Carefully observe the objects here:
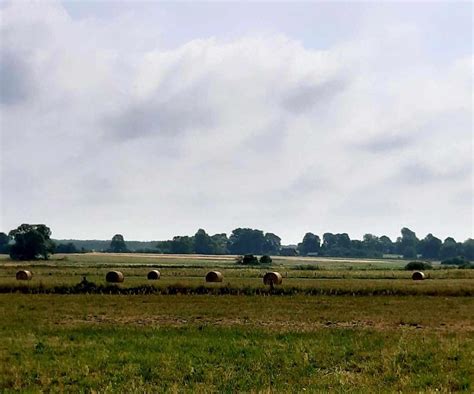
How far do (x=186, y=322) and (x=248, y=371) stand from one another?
1039 cm

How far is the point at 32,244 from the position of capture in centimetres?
12669

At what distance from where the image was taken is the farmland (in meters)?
14.3

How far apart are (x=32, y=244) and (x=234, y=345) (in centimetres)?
11629

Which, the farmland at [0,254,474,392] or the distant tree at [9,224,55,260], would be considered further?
the distant tree at [9,224,55,260]

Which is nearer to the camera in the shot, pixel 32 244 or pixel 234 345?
pixel 234 345

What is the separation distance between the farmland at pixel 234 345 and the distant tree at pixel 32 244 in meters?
96.0

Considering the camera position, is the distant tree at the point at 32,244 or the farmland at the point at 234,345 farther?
the distant tree at the point at 32,244

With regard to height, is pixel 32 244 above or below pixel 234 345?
above

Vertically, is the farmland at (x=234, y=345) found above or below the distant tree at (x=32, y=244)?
below

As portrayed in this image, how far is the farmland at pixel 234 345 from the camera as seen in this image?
1429 cm

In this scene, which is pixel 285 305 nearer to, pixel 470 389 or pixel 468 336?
pixel 468 336

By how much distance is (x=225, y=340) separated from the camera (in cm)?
2003

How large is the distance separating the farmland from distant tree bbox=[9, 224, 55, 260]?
315ft

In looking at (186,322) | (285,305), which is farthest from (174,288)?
(186,322)
